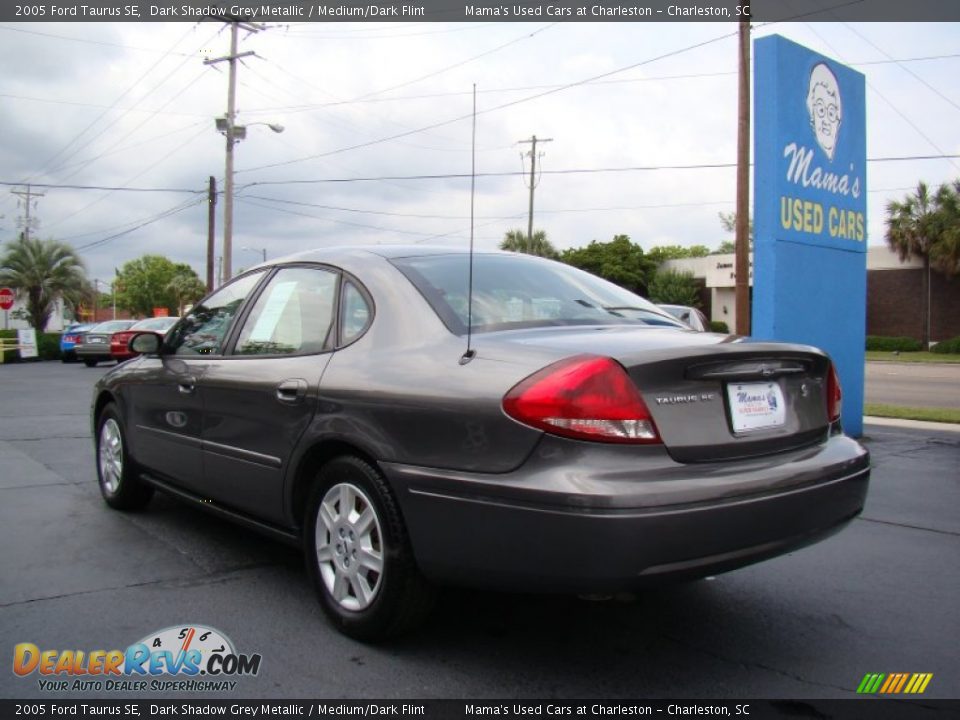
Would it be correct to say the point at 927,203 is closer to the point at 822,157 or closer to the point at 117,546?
the point at 822,157

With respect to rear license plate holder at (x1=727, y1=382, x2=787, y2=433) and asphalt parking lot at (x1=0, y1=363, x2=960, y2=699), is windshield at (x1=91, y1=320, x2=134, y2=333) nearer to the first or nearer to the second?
asphalt parking lot at (x1=0, y1=363, x2=960, y2=699)

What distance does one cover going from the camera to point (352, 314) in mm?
3494

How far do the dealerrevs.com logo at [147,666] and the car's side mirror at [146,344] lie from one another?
2.01 meters

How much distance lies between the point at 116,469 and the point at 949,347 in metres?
38.0


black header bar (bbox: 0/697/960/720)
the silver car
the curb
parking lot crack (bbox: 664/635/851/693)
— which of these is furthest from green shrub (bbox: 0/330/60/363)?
parking lot crack (bbox: 664/635/851/693)

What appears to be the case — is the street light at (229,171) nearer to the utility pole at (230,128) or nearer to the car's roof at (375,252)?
the utility pole at (230,128)

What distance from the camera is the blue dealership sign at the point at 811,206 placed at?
8.13 meters

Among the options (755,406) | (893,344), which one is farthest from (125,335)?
(893,344)

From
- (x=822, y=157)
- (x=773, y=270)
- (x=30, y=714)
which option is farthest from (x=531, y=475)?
(x=822, y=157)

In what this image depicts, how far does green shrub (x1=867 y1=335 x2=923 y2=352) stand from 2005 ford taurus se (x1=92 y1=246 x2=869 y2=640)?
128 ft

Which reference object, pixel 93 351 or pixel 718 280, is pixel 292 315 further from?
pixel 718 280

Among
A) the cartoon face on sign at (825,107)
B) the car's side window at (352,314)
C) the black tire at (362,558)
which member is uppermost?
the cartoon face on sign at (825,107)

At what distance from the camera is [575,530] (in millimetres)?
2473

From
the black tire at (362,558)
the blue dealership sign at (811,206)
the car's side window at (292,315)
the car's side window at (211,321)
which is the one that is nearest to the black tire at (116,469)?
the car's side window at (211,321)
